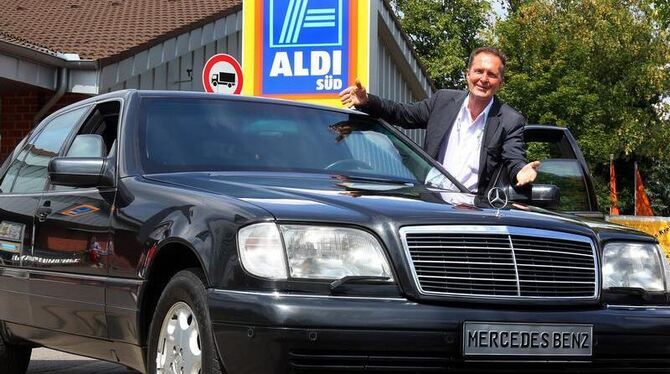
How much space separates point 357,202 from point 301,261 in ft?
1.36

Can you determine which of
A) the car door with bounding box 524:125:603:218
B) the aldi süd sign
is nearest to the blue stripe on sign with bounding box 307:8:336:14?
the aldi süd sign

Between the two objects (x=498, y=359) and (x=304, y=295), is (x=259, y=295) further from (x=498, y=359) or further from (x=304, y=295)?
(x=498, y=359)

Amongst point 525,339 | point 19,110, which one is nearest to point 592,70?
point 19,110

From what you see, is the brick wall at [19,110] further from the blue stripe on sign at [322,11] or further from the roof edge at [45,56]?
the blue stripe on sign at [322,11]

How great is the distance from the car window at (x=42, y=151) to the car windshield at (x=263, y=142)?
912mm

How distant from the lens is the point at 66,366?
25.3 feet

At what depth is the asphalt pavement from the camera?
740 centimetres

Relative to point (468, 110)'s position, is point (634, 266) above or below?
below

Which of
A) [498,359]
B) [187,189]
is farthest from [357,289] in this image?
[187,189]

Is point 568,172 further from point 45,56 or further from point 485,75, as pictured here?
point 45,56

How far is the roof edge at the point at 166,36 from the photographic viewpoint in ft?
54.6

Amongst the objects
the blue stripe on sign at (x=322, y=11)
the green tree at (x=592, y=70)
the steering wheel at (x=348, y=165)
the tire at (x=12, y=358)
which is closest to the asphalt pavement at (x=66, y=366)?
the tire at (x=12, y=358)

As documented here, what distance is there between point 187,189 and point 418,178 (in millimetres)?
1437

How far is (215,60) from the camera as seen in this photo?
13.9m
